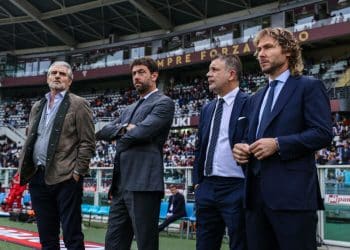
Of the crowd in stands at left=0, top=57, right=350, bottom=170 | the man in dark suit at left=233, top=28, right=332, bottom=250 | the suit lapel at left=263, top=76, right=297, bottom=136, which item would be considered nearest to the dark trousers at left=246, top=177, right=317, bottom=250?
the man in dark suit at left=233, top=28, right=332, bottom=250

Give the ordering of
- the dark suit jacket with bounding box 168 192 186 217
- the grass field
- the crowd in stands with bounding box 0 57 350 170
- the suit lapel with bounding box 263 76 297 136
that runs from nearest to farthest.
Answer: the suit lapel with bounding box 263 76 297 136, the grass field, the dark suit jacket with bounding box 168 192 186 217, the crowd in stands with bounding box 0 57 350 170

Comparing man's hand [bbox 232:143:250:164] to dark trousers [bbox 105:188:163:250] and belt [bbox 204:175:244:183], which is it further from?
dark trousers [bbox 105:188:163:250]

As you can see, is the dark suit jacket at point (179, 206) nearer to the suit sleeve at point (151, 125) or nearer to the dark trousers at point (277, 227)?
the suit sleeve at point (151, 125)

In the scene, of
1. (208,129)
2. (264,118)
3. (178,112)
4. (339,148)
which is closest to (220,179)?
(208,129)

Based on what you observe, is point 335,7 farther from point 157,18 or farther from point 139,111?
point 139,111

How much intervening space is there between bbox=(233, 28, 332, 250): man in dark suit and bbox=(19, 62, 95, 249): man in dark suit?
1840 mm

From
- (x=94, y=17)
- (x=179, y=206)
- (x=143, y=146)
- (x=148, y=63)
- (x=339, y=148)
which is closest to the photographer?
(x=143, y=146)

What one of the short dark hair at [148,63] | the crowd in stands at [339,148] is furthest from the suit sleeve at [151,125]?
the crowd in stands at [339,148]

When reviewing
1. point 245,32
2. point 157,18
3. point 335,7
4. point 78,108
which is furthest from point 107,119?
point 78,108

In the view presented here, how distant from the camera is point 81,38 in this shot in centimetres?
3934

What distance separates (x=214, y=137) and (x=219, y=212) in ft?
1.87

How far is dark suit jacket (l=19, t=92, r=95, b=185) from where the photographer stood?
424cm

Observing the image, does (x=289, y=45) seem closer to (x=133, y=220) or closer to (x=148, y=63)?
(x=148, y=63)

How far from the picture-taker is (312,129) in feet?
8.96
